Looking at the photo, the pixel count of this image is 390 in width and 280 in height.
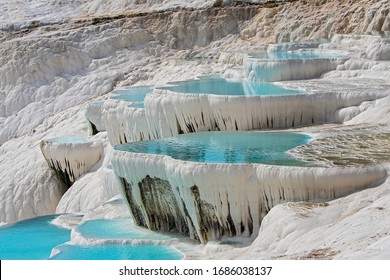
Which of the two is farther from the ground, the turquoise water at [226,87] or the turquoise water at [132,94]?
the turquoise water at [226,87]

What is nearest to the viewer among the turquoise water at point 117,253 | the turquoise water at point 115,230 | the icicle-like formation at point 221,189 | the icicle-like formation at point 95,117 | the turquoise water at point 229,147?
the icicle-like formation at point 221,189

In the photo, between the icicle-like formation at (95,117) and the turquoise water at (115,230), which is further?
the icicle-like formation at (95,117)

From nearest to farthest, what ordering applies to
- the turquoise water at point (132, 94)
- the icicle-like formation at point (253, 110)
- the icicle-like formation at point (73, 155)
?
the icicle-like formation at point (253, 110)
the icicle-like formation at point (73, 155)
the turquoise water at point (132, 94)

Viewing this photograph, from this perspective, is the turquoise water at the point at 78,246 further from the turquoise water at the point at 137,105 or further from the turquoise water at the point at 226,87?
the turquoise water at the point at 226,87

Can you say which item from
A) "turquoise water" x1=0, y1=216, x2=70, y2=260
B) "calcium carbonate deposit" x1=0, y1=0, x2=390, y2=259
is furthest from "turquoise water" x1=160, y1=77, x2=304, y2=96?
"turquoise water" x1=0, y1=216, x2=70, y2=260

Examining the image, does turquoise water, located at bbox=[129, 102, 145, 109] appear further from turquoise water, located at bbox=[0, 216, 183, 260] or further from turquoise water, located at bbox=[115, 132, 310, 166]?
turquoise water, located at bbox=[115, 132, 310, 166]

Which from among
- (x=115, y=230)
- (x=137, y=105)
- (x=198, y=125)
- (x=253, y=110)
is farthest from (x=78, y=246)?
(x=137, y=105)

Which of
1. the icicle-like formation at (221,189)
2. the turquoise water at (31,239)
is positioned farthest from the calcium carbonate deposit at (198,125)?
the turquoise water at (31,239)

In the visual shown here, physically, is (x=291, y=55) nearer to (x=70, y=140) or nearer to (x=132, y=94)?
(x=132, y=94)
